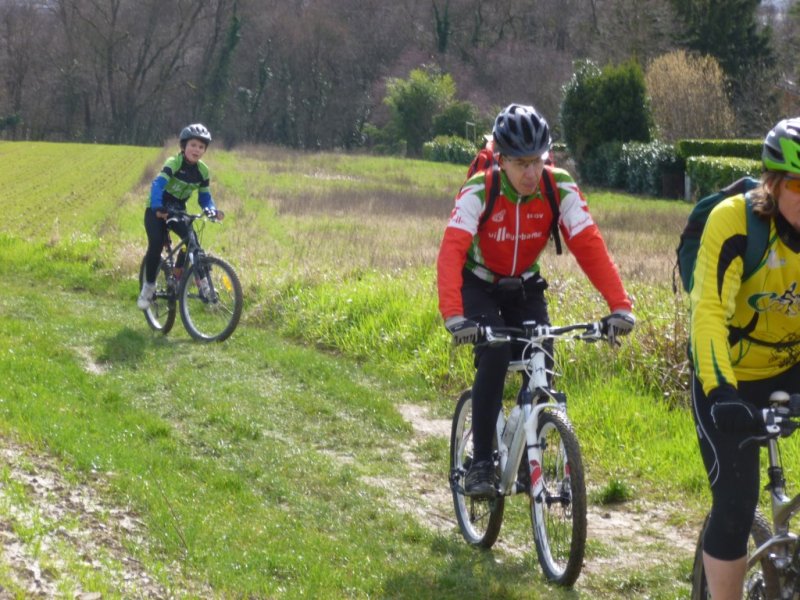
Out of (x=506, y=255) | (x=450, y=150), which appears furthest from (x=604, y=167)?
(x=506, y=255)

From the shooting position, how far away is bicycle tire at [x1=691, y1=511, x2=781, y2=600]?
11.8 feet

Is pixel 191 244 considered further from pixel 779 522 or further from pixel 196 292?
pixel 779 522

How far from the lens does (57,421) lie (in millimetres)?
7520

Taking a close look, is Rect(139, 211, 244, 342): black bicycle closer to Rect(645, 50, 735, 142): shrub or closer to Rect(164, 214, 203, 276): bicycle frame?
Rect(164, 214, 203, 276): bicycle frame

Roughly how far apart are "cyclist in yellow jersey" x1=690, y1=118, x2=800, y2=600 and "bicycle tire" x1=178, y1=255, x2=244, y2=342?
791 centimetres

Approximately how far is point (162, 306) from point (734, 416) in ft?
31.2

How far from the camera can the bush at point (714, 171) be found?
2555cm

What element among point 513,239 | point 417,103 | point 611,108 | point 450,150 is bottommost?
point 513,239

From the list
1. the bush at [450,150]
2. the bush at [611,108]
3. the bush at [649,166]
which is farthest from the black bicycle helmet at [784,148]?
the bush at [450,150]

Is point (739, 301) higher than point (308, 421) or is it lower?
higher

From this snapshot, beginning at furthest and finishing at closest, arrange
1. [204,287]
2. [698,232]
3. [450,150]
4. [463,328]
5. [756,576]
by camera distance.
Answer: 1. [450,150]
2. [204,287]
3. [463,328]
4. [698,232]
5. [756,576]

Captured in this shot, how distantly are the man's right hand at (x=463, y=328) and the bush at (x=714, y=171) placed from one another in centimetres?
2002

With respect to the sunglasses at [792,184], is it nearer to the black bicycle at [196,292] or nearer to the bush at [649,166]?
the black bicycle at [196,292]

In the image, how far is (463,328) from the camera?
16.4ft
